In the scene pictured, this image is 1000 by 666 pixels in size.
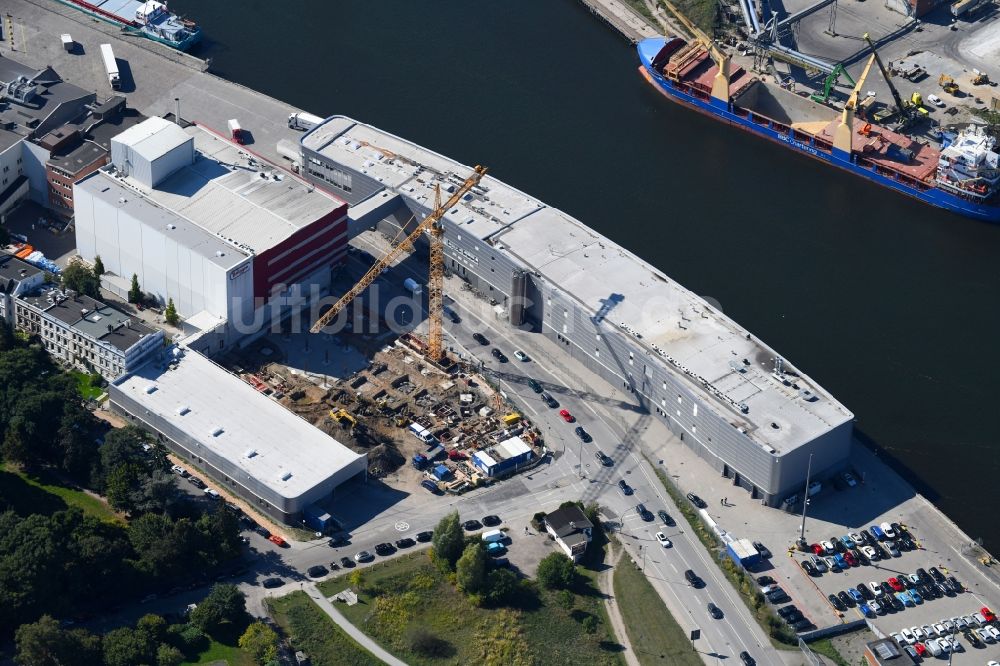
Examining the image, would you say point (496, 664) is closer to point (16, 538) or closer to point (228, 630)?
point (228, 630)

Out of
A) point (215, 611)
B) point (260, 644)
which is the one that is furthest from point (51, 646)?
point (260, 644)

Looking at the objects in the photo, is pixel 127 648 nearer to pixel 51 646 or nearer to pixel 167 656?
pixel 167 656

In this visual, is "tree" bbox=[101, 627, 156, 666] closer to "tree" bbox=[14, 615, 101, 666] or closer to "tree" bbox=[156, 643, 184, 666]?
"tree" bbox=[156, 643, 184, 666]

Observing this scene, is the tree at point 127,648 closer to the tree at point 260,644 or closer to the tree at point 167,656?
the tree at point 167,656

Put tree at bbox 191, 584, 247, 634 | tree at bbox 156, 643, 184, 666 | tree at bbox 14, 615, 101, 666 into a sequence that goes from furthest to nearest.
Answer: tree at bbox 191, 584, 247, 634 < tree at bbox 156, 643, 184, 666 < tree at bbox 14, 615, 101, 666

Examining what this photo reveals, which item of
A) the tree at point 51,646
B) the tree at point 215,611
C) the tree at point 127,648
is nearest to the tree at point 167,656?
the tree at point 127,648

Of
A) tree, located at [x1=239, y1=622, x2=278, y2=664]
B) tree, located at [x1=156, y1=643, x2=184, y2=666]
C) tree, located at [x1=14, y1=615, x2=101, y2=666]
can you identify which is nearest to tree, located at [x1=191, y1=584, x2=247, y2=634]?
tree, located at [x1=239, y1=622, x2=278, y2=664]
